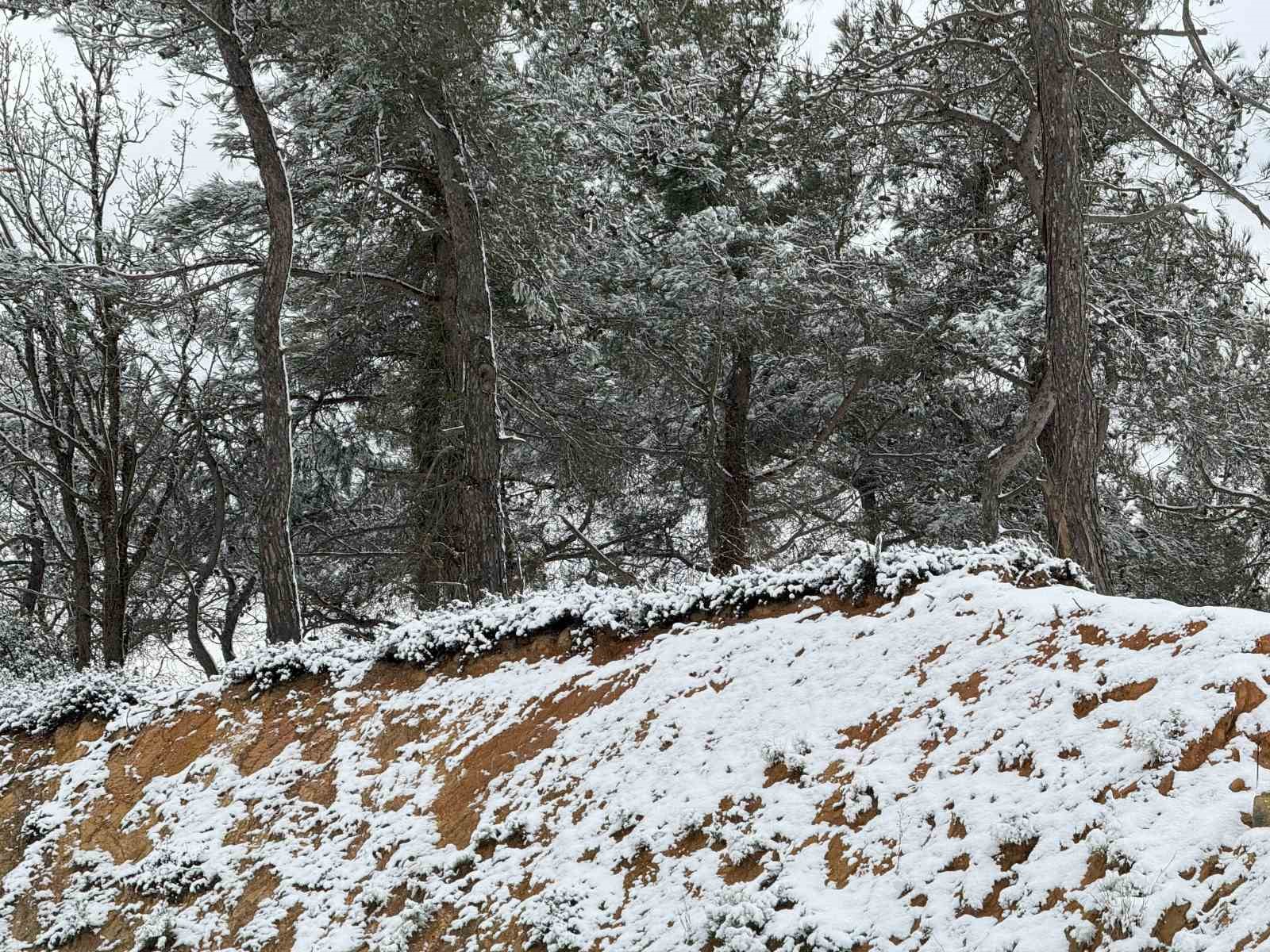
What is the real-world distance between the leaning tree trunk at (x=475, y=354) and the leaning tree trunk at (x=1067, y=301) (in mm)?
5307

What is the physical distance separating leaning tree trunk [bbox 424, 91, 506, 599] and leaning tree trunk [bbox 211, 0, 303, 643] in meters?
1.63

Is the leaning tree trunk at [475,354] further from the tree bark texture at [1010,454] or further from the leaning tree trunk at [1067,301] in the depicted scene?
the leaning tree trunk at [1067,301]

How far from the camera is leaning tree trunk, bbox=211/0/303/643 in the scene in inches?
424

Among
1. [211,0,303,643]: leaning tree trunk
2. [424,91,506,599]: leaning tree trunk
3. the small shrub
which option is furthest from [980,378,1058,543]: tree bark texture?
[211,0,303,643]: leaning tree trunk

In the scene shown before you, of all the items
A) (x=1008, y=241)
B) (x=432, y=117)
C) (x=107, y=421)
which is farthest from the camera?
(x=107, y=421)

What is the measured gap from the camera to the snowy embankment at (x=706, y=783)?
413 cm

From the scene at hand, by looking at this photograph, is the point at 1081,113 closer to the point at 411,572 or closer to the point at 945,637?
the point at 945,637

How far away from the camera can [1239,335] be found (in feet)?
42.4

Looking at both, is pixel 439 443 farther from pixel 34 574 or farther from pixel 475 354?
pixel 34 574

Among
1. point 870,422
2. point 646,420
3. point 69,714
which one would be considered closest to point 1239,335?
point 870,422

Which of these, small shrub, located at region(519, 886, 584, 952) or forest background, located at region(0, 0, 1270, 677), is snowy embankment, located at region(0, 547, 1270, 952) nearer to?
small shrub, located at region(519, 886, 584, 952)

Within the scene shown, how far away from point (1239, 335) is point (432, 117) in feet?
30.6

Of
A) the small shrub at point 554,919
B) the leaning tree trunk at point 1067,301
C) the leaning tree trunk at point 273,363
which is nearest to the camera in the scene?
the small shrub at point 554,919

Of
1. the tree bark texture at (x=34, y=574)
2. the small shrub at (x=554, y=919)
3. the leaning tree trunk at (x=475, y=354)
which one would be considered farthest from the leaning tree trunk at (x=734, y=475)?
the tree bark texture at (x=34, y=574)
